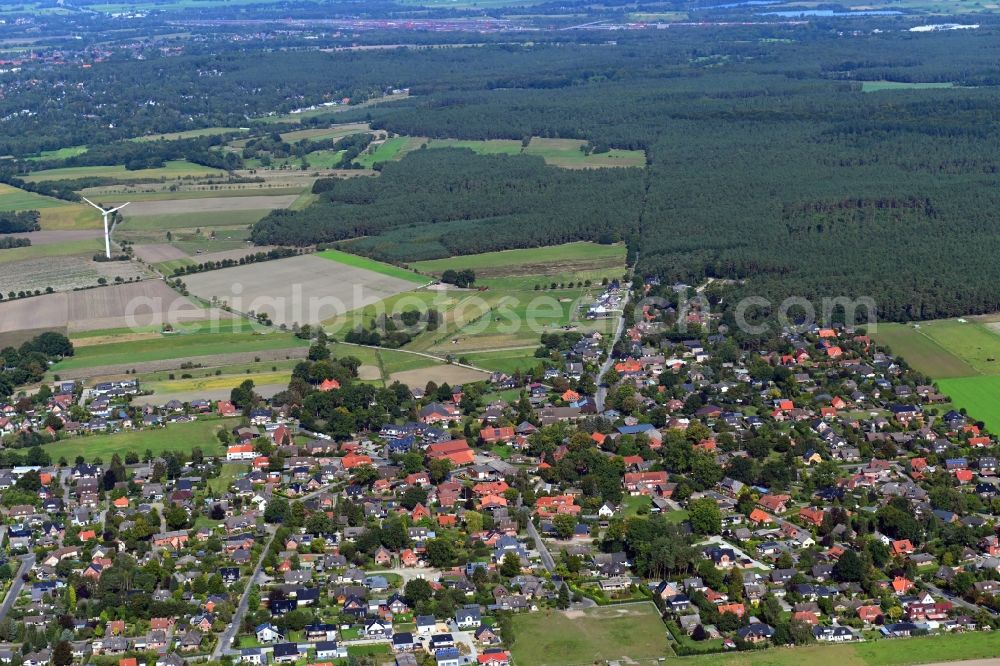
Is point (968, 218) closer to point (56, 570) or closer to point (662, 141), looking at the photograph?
point (662, 141)

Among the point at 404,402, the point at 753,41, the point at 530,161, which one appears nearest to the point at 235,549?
the point at 404,402

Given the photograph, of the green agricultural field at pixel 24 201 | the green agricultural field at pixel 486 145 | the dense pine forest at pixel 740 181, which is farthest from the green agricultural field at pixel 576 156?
the green agricultural field at pixel 24 201

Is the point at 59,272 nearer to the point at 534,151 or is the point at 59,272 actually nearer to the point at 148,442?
the point at 148,442

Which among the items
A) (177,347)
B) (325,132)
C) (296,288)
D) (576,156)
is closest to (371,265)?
(296,288)

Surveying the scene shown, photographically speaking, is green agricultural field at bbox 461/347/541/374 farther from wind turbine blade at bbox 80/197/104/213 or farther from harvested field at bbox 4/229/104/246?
wind turbine blade at bbox 80/197/104/213

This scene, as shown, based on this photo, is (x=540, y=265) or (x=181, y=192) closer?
(x=540, y=265)

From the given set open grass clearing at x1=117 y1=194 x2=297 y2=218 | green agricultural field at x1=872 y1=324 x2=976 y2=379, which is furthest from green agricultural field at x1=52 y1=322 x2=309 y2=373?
open grass clearing at x1=117 y1=194 x2=297 y2=218
